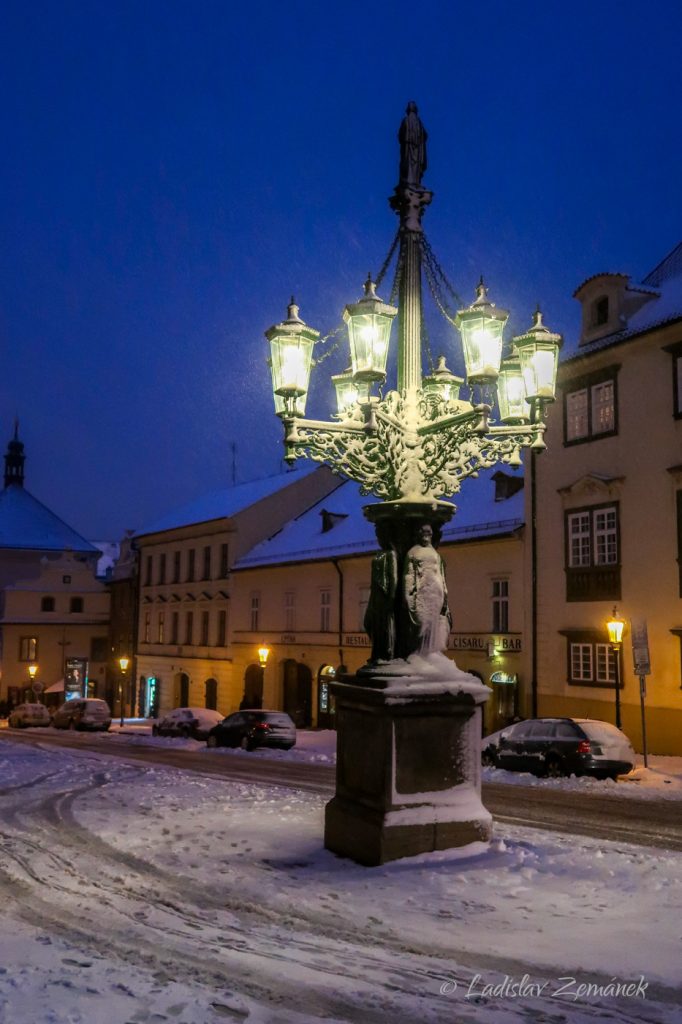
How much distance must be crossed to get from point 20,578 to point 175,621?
26.0m

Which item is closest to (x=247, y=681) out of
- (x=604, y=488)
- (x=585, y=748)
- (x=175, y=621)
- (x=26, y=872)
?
(x=175, y=621)

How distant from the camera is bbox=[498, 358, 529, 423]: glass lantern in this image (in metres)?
11.2

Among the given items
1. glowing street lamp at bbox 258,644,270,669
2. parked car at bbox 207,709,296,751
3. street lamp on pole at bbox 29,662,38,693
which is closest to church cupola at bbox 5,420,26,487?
street lamp on pole at bbox 29,662,38,693

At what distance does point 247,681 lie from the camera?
44.7 metres

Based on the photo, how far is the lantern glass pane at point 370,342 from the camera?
10016 millimetres

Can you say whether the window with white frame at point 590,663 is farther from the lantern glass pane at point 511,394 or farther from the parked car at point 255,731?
the lantern glass pane at point 511,394

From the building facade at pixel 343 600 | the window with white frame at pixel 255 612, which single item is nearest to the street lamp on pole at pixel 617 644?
the building facade at pixel 343 600

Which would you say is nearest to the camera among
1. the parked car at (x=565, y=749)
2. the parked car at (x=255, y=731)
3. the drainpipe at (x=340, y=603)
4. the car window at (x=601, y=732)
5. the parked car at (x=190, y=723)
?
the parked car at (x=565, y=749)

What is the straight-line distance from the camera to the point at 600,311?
94.3 feet

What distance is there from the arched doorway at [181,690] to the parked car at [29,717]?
790cm

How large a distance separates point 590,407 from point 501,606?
7283 mm

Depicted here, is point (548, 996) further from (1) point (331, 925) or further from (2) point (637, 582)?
(2) point (637, 582)

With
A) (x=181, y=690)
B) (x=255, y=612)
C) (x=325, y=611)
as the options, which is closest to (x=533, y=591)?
(x=325, y=611)

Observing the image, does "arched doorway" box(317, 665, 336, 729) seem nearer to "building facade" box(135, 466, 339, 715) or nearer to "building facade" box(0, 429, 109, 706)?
"building facade" box(135, 466, 339, 715)
